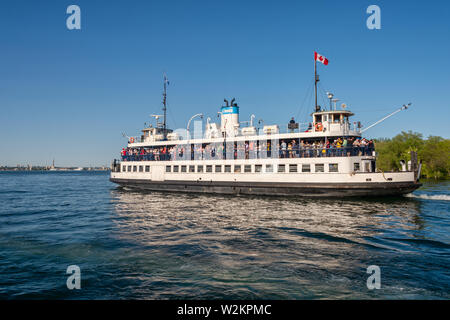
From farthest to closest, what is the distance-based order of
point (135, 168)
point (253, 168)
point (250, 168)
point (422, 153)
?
point (422, 153)
point (135, 168)
point (250, 168)
point (253, 168)

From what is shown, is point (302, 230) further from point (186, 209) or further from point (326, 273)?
point (186, 209)

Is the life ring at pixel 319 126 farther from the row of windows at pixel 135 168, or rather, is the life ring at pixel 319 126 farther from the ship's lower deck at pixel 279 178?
the row of windows at pixel 135 168

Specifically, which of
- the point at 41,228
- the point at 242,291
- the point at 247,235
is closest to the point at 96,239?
the point at 41,228

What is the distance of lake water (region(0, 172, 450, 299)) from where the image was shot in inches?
320

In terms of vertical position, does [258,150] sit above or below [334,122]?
below

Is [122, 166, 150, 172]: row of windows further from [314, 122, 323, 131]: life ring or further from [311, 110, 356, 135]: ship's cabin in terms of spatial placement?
[314, 122, 323, 131]: life ring

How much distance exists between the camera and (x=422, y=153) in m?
62.6

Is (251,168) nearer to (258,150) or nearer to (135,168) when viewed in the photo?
(258,150)

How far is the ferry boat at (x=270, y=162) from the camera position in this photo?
85.2 feet

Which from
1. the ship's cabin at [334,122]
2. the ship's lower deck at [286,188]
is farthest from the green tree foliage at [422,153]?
the ship's lower deck at [286,188]

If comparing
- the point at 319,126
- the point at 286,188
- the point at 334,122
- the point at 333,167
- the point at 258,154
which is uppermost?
the point at 334,122

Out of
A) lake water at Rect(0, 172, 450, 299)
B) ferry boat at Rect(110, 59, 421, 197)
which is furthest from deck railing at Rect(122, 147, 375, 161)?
lake water at Rect(0, 172, 450, 299)

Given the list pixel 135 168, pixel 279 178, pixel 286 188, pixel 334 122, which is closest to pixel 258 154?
pixel 279 178

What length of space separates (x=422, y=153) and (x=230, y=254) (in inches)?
2676
